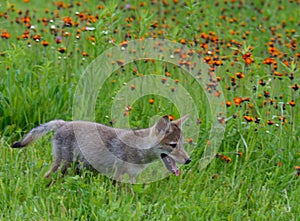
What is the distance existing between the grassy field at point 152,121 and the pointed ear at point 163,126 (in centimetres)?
43

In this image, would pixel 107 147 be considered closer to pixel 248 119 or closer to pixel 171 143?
pixel 171 143

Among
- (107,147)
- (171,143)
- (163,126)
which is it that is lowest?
(107,147)

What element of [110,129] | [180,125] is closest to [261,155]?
[180,125]

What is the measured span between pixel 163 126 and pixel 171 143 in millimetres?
155

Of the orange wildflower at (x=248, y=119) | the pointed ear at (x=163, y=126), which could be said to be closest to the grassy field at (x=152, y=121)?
the orange wildflower at (x=248, y=119)

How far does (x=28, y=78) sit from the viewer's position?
21.9ft

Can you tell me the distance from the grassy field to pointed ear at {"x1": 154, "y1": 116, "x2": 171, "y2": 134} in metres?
0.43

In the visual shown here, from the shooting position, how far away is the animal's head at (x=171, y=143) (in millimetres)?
5297

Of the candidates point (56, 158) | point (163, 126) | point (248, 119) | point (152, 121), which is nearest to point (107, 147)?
point (56, 158)

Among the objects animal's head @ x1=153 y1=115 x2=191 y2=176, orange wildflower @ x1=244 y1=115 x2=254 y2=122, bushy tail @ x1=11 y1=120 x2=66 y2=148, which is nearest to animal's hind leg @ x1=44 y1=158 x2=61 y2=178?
bushy tail @ x1=11 y1=120 x2=66 y2=148

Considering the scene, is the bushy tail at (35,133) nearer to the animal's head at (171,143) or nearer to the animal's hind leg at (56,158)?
the animal's hind leg at (56,158)

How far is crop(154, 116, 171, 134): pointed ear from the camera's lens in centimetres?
526

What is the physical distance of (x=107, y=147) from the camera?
18.4 feet

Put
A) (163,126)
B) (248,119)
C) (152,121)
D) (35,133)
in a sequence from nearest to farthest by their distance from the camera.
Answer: (163,126), (35,133), (248,119), (152,121)
